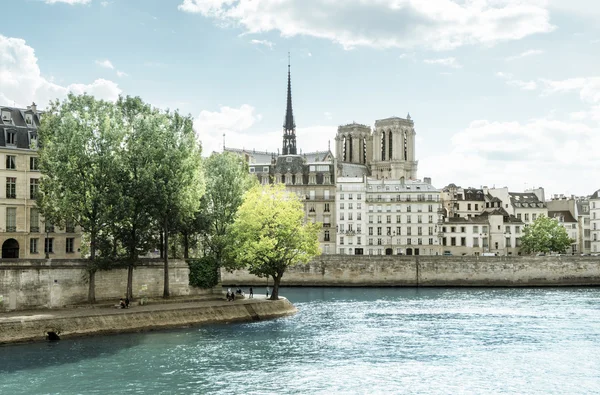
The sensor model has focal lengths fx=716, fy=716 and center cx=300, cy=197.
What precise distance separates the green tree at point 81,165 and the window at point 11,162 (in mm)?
5459

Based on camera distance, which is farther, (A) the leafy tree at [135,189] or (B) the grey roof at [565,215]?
(B) the grey roof at [565,215]

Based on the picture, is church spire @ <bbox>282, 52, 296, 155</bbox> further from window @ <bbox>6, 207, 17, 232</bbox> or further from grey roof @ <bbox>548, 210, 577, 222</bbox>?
window @ <bbox>6, 207, 17, 232</bbox>

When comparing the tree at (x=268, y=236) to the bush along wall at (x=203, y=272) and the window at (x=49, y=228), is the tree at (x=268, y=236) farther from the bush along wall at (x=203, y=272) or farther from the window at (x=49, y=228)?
the window at (x=49, y=228)

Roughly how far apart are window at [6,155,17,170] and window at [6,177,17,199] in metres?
1.00

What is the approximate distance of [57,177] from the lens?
2026 inches

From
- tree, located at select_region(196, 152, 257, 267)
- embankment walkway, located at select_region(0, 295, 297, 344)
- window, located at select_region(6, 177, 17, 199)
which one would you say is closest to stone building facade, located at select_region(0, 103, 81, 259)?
window, located at select_region(6, 177, 17, 199)

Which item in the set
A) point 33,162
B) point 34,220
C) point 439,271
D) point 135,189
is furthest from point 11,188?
point 439,271

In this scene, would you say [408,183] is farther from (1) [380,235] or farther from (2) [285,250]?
(2) [285,250]

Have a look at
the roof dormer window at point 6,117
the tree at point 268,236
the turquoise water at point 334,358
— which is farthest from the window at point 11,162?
the turquoise water at point 334,358

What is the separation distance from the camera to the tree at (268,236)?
60.5 meters

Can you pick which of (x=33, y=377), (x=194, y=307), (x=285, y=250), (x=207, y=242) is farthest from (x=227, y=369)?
(x=207, y=242)

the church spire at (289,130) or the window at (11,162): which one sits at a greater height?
the church spire at (289,130)

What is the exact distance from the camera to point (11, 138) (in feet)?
193

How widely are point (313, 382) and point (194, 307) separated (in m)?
20.5
